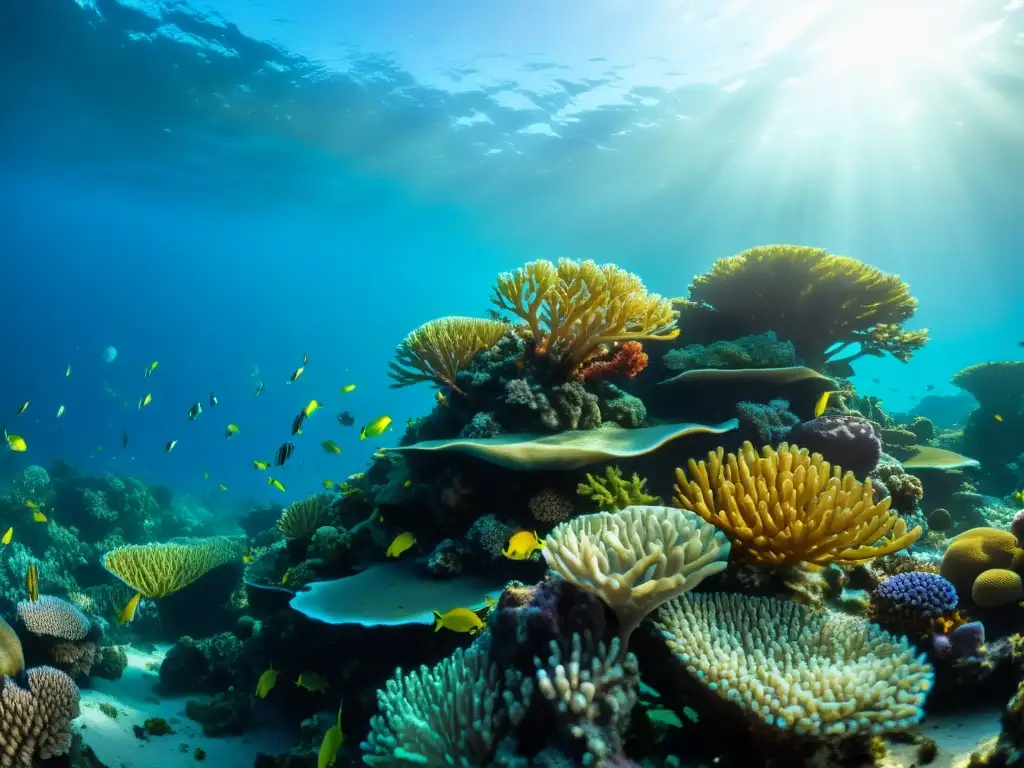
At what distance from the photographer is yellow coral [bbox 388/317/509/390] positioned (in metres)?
5.81

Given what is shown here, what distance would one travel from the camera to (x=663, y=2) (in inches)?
798

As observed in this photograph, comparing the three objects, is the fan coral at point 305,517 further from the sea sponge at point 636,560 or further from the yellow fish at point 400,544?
the sea sponge at point 636,560

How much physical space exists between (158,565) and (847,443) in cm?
933

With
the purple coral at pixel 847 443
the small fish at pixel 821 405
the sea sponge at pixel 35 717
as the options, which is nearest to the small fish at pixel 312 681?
the sea sponge at pixel 35 717

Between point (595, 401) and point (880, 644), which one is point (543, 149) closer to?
point (595, 401)

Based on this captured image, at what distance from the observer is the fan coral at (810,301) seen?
22.5 ft

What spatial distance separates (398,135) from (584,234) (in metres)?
22.7

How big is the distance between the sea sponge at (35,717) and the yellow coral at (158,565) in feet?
10.1

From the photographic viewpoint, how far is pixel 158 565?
26.2ft

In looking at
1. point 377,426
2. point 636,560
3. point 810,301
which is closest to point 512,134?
point 810,301

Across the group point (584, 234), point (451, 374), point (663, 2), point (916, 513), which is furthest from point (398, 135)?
point (916, 513)

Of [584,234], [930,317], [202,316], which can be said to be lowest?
[584,234]

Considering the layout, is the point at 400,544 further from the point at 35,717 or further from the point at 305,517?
the point at 35,717

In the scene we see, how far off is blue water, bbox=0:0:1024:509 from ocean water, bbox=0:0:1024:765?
0.49ft
